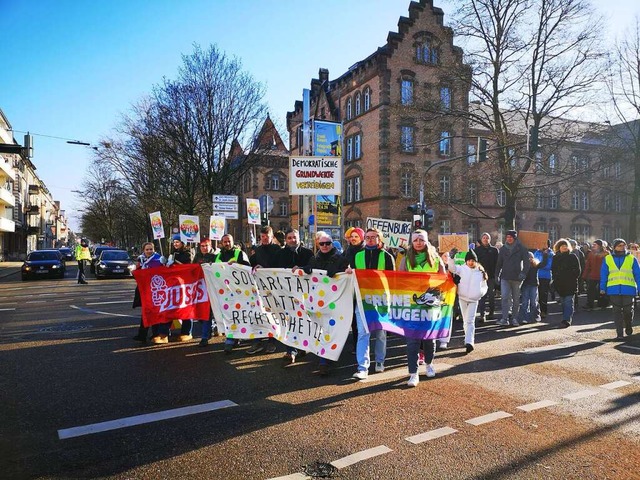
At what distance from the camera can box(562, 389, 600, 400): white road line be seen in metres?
5.55

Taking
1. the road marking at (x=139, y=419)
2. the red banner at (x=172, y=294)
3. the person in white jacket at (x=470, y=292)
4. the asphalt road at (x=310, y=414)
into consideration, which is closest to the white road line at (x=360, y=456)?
the asphalt road at (x=310, y=414)

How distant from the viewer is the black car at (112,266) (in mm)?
25438

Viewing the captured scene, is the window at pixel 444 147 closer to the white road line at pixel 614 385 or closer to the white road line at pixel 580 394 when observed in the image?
the white road line at pixel 614 385

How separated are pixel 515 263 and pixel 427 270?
4978mm

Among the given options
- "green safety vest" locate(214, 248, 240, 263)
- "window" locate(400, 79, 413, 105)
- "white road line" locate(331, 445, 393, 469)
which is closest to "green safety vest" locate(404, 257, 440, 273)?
"white road line" locate(331, 445, 393, 469)

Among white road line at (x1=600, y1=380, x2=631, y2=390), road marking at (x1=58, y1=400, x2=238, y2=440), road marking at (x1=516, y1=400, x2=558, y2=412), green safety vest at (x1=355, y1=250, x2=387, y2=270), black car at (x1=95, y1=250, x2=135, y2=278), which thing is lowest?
white road line at (x1=600, y1=380, x2=631, y2=390)

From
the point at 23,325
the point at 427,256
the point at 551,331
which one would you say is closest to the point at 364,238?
the point at 427,256

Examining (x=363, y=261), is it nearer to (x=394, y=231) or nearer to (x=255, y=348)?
(x=255, y=348)

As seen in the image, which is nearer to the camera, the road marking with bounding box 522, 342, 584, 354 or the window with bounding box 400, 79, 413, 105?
the road marking with bounding box 522, 342, 584, 354

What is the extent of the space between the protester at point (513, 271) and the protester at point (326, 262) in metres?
5.27

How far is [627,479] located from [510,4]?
2549cm

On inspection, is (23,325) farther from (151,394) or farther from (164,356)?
→ (151,394)

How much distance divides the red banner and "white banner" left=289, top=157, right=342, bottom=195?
289 centimetres

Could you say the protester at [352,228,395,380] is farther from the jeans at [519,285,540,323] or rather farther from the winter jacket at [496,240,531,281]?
the jeans at [519,285,540,323]
